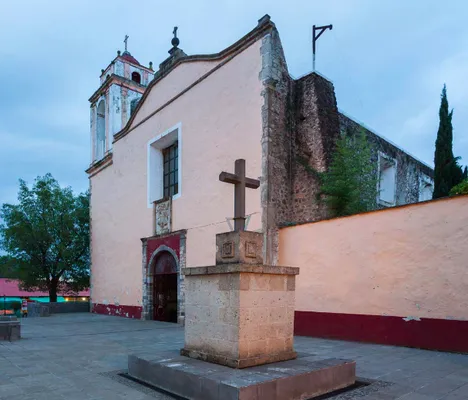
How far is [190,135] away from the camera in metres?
12.5

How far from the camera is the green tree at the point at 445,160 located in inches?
506

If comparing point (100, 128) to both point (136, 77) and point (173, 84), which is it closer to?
point (136, 77)

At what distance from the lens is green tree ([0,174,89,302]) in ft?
61.8

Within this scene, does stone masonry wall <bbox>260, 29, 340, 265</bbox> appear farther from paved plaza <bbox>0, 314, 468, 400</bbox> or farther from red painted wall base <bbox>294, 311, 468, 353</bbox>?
paved plaza <bbox>0, 314, 468, 400</bbox>

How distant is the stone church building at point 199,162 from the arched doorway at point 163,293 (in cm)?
4

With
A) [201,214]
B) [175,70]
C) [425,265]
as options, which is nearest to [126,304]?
[201,214]

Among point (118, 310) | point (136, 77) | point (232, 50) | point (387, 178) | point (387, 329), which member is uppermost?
point (136, 77)

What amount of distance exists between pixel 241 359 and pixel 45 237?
55.3ft

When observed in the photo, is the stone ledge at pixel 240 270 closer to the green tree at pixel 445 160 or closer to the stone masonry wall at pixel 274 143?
the stone masonry wall at pixel 274 143

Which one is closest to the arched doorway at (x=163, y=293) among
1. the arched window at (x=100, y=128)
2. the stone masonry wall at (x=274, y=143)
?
the stone masonry wall at (x=274, y=143)

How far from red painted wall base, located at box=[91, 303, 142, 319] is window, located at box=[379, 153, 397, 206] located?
Result: 9677mm

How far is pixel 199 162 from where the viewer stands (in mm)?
12039

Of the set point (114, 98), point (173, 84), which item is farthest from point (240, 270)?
point (114, 98)

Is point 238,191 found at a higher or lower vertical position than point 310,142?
lower
